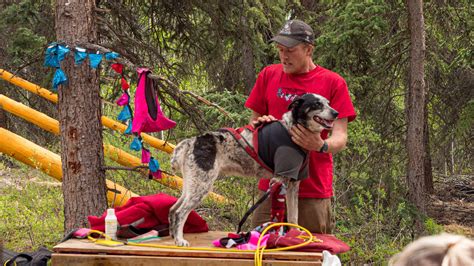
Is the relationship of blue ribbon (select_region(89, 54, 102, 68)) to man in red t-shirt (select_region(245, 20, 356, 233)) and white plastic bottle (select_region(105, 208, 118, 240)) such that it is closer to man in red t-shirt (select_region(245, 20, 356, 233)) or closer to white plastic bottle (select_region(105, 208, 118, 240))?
man in red t-shirt (select_region(245, 20, 356, 233))

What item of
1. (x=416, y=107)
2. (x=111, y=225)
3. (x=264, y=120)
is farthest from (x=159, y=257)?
(x=416, y=107)

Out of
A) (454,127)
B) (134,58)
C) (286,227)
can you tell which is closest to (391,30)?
(454,127)

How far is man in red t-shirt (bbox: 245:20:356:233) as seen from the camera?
4172 millimetres

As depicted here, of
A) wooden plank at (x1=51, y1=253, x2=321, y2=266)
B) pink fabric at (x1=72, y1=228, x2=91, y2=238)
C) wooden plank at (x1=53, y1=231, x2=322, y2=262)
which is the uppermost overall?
pink fabric at (x1=72, y1=228, x2=91, y2=238)

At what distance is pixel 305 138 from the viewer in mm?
4004

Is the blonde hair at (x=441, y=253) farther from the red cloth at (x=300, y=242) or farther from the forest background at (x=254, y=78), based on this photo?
the forest background at (x=254, y=78)

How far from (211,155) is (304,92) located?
31.7 inches

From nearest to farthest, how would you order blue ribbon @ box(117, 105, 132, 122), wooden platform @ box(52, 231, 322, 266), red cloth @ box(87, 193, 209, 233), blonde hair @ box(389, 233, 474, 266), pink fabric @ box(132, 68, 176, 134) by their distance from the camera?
blonde hair @ box(389, 233, 474, 266) → wooden platform @ box(52, 231, 322, 266) → red cloth @ box(87, 193, 209, 233) → pink fabric @ box(132, 68, 176, 134) → blue ribbon @ box(117, 105, 132, 122)

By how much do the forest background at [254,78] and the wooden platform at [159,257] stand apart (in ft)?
8.67

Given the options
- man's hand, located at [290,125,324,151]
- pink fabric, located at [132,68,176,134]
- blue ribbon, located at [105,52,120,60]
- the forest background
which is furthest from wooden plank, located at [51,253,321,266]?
the forest background

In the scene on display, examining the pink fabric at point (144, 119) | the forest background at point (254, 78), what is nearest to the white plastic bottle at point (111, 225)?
the pink fabric at point (144, 119)

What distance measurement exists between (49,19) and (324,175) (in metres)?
7.05

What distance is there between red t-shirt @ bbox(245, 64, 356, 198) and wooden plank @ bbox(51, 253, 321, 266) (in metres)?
0.95

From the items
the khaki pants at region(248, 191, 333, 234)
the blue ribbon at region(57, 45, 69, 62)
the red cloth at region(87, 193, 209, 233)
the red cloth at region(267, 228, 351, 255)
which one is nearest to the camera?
the red cloth at region(267, 228, 351, 255)
